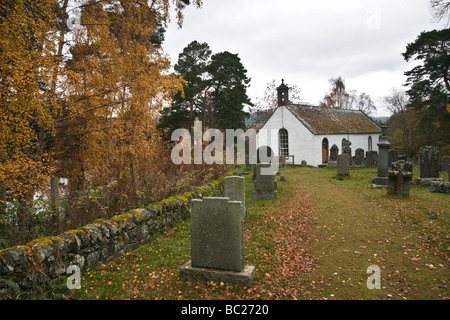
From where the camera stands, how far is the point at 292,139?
90.8ft

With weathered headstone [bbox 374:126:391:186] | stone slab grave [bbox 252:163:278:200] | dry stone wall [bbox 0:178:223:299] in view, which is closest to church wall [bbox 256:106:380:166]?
weathered headstone [bbox 374:126:391:186]

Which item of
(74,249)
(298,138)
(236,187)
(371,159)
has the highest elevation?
(298,138)

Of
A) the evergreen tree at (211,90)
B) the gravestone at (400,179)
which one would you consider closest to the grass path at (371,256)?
the gravestone at (400,179)

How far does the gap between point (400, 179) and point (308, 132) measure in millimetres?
15889

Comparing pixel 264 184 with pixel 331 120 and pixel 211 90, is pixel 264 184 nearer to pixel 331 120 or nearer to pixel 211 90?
pixel 331 120

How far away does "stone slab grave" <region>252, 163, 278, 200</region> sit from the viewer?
11930 millimetres

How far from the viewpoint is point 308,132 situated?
2639 centimetres

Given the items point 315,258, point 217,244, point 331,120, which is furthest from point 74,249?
point 331,120

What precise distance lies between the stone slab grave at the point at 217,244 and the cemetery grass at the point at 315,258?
175 millimetres

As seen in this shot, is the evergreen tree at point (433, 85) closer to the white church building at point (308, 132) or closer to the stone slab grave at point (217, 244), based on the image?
the white church building at point (308, 132)

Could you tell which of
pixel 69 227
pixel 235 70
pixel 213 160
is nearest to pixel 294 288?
pixel 69 227

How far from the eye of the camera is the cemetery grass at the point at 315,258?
452 centimetres

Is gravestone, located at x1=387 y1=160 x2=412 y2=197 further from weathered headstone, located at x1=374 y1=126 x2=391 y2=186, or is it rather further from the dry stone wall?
the dry stone wall
